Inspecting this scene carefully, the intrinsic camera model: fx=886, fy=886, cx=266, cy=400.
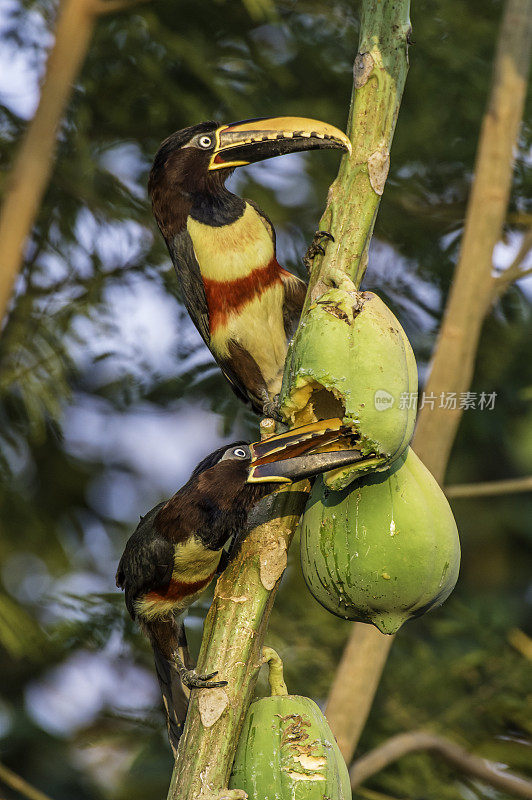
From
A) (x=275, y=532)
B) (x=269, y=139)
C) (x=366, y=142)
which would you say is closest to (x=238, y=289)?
(x=269, y=139)

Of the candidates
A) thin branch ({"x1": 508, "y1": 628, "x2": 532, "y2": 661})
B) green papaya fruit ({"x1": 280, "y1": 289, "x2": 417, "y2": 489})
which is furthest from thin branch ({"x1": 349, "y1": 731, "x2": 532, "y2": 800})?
green papaya fruit ({"x1": 280, "y1": 289, "x2": 417, "y2": 489})

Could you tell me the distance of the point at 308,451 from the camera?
1.37 metres

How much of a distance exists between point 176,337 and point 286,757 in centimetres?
211

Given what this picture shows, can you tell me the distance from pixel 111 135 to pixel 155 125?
0.18 meters

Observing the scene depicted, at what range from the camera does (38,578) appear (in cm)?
341

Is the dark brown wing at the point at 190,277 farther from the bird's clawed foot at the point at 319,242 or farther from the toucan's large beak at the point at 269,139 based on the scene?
the bird's clawed foot at the point at 319,242

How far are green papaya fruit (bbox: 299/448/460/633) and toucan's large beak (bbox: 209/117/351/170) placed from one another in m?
0.58

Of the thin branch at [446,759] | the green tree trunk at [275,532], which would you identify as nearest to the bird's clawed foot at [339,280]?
the green tree trunk at [275,532]

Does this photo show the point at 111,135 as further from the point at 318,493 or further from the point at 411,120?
the point at 318,493

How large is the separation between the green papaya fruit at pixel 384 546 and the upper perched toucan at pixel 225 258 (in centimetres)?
94

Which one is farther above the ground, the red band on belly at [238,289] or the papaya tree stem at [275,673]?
the red band on belly at [238,289]

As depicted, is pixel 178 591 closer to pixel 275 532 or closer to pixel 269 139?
pixel 275 532

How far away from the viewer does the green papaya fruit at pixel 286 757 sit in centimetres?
133

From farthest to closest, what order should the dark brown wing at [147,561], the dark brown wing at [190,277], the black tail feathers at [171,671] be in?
the dark brown wing at [190,277]
the black tail feathers at [171,671]
the dark brown wing at [147,561]
